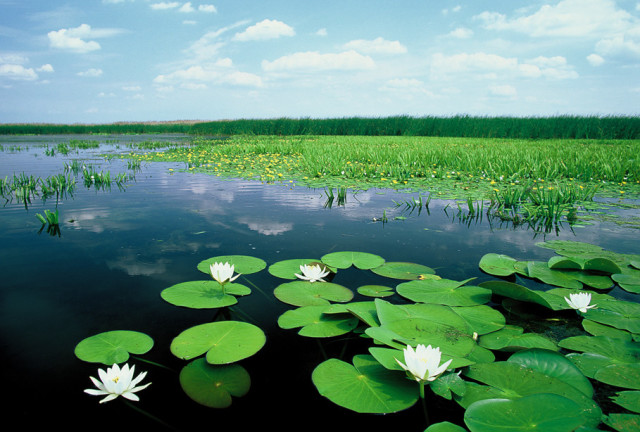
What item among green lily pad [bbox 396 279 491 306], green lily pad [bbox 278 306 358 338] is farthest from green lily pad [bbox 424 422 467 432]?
green lily pad [bbox 396 279 491 306]

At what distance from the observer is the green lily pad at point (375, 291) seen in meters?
1.64

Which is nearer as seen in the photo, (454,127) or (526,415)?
(526,415)

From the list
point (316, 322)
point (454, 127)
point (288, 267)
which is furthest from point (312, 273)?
point (454, 127)

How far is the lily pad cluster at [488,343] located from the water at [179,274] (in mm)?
62

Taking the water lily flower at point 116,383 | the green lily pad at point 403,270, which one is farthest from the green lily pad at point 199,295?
the green lily pad at point 403,270

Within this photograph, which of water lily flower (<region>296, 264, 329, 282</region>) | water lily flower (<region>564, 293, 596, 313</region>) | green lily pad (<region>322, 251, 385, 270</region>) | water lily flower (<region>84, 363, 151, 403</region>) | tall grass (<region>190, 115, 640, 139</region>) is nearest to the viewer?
water lily flower (<region>84, 363, 151, 403</region>)

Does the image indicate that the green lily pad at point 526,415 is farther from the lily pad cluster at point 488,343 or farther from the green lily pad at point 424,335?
the green lily pad at point 424,335

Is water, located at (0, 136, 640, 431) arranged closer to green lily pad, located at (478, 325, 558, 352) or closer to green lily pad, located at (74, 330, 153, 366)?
green lily pad, located at (74, 330, 153, 366)

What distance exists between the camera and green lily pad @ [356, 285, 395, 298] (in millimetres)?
1643

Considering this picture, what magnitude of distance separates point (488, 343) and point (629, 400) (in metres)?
0.39

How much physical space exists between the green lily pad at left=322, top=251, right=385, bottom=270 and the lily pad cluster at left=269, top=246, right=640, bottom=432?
0.07ft

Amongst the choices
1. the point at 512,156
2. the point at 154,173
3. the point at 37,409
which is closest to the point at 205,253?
the point at 37,409

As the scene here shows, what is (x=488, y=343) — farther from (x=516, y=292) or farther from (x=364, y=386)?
(x=364, y=386)

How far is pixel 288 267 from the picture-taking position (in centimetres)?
191
